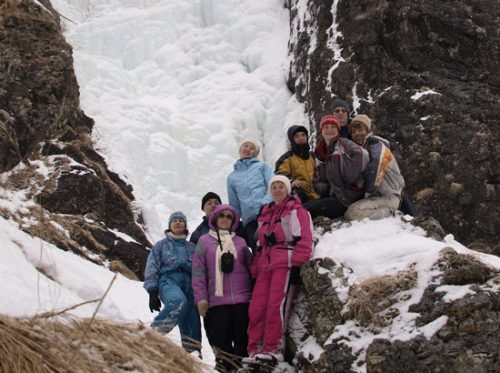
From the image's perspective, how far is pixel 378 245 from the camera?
4277mm

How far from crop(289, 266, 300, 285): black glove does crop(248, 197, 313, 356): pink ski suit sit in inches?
1.4

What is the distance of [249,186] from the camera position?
5.53m

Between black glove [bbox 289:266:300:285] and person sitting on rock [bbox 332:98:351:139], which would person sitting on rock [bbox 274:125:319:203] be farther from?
black glove [bbox 289:266:300:285]

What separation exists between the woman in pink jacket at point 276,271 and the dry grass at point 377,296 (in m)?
0.55

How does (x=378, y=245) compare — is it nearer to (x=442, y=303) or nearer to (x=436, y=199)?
(x=442, y=303)

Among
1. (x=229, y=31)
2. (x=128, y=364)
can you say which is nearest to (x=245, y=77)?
(x=229, y=31)

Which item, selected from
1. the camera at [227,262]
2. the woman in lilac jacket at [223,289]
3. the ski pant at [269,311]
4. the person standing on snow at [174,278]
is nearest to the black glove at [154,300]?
the person standing on snow at [174,278]

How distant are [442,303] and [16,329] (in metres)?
2.52

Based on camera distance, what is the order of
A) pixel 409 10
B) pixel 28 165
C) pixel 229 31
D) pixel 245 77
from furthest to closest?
pixel 229 31 < pixel 245 77 < pixel 409 10 < pixel 28 165

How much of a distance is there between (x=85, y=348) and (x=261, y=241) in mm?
2661

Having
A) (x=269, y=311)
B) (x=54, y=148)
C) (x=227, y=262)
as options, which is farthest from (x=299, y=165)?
(x=54, y=148)

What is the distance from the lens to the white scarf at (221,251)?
4.56 metres

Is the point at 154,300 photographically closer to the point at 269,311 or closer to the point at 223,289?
the point at 223,289

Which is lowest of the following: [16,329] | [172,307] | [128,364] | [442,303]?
[172,307]
